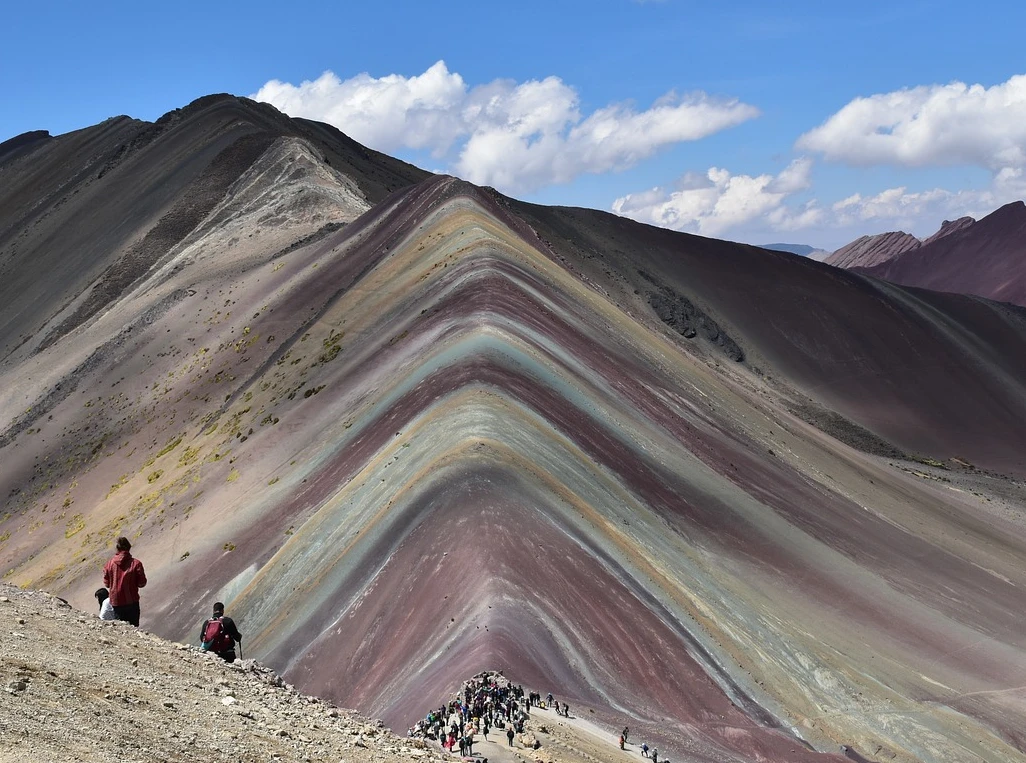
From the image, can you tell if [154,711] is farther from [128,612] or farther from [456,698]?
[456,698]

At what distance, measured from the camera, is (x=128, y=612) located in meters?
17.3

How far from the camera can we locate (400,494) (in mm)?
28141

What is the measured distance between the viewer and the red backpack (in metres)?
16.1

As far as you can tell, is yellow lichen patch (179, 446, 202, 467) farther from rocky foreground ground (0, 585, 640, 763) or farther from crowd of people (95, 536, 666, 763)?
rocky foreground ground (0, 585, 640, 763)

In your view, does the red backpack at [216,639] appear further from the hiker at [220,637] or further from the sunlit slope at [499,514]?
the sunlit slope at [499,514]

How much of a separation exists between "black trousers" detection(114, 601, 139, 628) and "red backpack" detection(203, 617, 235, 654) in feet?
5.46

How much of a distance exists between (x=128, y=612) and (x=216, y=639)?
6.66 feet

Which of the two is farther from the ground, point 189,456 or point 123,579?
point 123,579

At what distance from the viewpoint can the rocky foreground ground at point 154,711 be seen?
10867mm

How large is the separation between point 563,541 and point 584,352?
20.2 meters

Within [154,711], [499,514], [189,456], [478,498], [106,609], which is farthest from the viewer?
[189,456]

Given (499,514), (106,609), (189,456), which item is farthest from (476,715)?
(189,456)

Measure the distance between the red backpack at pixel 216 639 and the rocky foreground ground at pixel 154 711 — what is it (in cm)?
49

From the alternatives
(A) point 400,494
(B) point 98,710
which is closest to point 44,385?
(A) point 400,494
